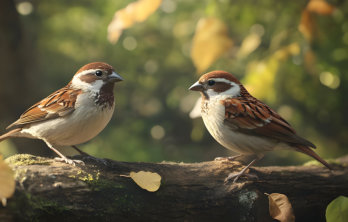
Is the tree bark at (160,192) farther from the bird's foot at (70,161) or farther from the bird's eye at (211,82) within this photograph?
the bird's eye at (211,82)

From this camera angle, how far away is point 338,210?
9.40 ft

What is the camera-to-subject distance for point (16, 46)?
5969 millimetres

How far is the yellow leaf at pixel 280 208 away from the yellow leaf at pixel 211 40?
114cm

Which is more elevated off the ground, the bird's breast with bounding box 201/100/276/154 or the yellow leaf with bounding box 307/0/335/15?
the yellow leaf with bounding box 307/0/335/15

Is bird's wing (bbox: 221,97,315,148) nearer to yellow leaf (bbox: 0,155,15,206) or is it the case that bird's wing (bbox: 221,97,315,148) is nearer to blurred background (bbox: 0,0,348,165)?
blurred background (bbox: 0,0,348,165)

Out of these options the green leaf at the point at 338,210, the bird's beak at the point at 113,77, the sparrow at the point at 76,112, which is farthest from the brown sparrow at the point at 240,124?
the sparrow at the point at 76,112

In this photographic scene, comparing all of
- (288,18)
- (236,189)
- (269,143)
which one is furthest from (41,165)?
(288,18)

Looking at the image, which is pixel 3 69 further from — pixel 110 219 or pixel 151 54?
pixel 110 219

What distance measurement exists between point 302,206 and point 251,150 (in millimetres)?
702

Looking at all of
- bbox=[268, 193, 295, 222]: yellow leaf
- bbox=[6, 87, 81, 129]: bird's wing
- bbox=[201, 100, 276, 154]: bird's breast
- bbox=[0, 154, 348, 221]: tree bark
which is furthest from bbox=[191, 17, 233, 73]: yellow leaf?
bbox=[268, 193, 295, 222]: yellow leaf

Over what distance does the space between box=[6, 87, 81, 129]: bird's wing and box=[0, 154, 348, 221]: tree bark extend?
0.40 metres

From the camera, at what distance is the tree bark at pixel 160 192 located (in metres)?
2.63

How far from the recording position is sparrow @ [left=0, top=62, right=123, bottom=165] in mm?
3176

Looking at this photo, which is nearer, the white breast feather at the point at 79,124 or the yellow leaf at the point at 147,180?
the yellow leaf at the point at 147,180
